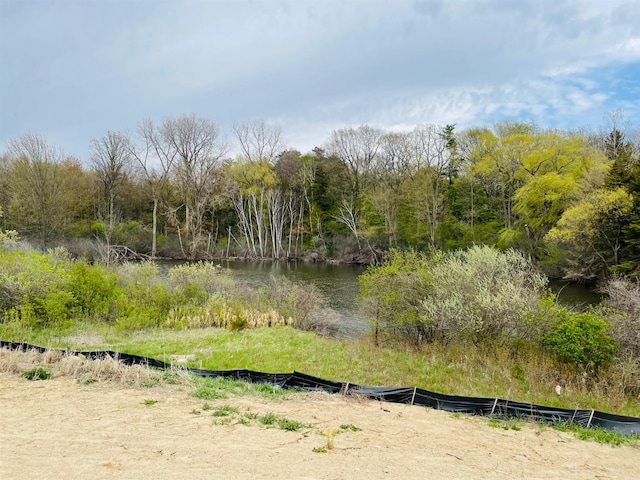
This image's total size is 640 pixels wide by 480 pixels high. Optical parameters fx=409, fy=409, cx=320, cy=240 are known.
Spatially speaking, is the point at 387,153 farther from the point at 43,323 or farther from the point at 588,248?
the point at 43,323

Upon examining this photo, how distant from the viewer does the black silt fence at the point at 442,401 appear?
694 cm

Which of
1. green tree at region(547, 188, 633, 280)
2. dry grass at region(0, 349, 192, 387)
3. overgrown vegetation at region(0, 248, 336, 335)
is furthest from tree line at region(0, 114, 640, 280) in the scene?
dry grass at region(0, 349, 192, 387)

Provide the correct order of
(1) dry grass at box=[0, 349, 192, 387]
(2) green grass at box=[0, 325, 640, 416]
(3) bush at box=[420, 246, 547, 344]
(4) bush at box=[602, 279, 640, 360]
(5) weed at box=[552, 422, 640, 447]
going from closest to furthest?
1. (5) weed at box=[552, 422, 640, 447]
2. (1) dry grass at box=[0, 349, 192, 387]
3. (2) green grass at box=[0, 325, 640, 416]
4. (4) bush at box=[602, 279, 640, 360]
5. (3) bush at box=[420, 246, 547, 344]

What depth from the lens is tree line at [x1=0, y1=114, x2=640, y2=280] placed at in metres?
26.3

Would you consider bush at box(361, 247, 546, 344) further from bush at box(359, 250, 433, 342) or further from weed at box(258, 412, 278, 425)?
weed at box(258, 412, 278, 425)

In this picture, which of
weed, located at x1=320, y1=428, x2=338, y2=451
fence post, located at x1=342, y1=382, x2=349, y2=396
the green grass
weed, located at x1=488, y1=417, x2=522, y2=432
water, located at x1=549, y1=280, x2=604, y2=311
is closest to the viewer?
weed, located at x1=320, y1=428, x2=338, y2=451

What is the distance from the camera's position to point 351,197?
49094 mm

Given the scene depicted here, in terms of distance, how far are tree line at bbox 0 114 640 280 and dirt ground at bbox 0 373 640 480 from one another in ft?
63.4

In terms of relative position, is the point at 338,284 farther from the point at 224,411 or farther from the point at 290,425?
the point at 290,425

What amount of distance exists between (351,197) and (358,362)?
39.1m

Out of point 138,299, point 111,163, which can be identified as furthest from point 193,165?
point 138,299

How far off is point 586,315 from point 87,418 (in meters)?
10.7

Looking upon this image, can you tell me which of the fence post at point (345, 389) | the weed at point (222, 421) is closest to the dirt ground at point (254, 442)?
the weed at point (222, 421)

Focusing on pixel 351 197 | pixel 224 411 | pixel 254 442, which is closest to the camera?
pixel 254 442
